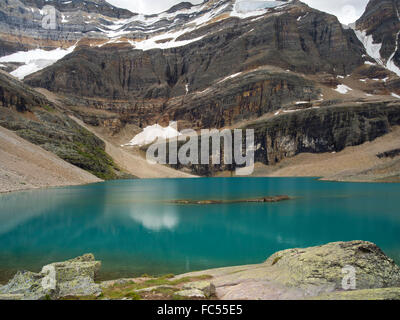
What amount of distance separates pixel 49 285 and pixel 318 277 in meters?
7.49

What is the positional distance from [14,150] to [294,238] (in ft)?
184

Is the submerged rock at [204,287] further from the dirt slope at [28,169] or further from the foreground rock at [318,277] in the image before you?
the dirt slope at [28,169]

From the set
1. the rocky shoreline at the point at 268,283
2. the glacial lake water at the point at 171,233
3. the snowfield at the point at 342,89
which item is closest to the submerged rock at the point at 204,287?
the rocky shoreline at the point at 268,283

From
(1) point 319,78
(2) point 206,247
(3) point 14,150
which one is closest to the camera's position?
Answer: (2) point 206,247

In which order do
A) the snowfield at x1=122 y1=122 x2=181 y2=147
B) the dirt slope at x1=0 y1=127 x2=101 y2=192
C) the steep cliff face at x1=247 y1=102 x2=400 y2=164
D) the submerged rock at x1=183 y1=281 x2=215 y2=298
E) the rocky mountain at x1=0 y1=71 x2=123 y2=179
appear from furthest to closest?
the snowfield at x1=122 y1=122 x2=181 y2=147 → the steep cliff face at x1=247 y1=102 x2=400 y2=164 → the rocky mountain at x1=0 y1=71 x2=123 y2=179 → the dirt slope at x1=0 y1=127 x2=101 y2=192 → the submerged rock at x1=183 y1=281 x2=215 y2=298

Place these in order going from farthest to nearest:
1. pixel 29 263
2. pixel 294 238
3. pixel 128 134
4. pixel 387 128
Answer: pixel 128 134 → pixel 387 128 → pixel 294 238 → pixel 29 263

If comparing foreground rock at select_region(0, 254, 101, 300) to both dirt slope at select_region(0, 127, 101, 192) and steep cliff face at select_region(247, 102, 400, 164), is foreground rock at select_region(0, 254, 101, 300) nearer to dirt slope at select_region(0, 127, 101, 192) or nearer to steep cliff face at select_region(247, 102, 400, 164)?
dirt slope at select_region(0, 127, 101, 192)

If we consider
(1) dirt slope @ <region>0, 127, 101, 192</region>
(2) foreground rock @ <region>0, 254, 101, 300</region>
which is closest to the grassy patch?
(2) foreground rock @ <region>0, 254, 101, 300</region>

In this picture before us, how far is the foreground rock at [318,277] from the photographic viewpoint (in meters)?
7.84

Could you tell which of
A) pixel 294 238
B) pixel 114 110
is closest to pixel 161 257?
pixel 294 238

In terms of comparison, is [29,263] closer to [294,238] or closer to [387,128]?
[294,238]

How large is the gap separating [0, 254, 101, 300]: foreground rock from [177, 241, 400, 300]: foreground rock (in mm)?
3912

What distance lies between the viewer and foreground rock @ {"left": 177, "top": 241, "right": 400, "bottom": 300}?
25.7 ft

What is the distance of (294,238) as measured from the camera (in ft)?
60.6
